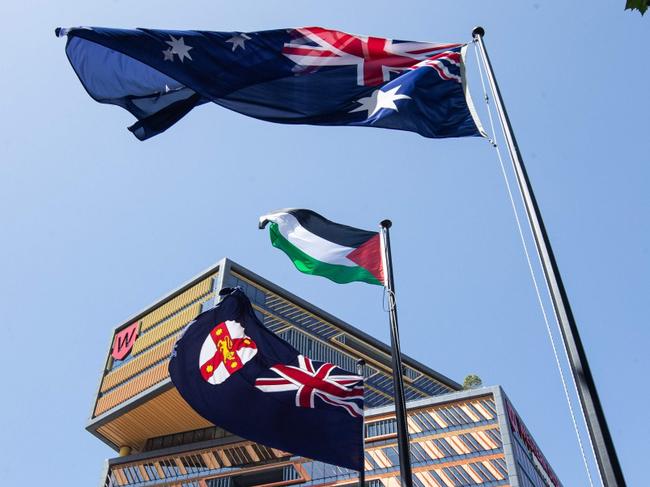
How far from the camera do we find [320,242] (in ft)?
44.0

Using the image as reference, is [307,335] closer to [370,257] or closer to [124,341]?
[124,341]

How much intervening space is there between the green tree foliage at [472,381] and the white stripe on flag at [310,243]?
73778mm

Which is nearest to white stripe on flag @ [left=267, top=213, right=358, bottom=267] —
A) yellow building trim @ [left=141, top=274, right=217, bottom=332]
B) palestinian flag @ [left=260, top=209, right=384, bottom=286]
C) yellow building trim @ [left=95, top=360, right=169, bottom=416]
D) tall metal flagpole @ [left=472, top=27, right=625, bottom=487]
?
palestinian flag @ [left=260, top=209, right=384, bottom=286]

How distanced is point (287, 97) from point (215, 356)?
461cm

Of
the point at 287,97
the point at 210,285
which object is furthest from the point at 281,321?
the point at 287,97

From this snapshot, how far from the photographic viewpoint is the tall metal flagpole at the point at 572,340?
559 cm

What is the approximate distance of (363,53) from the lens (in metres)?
11.0

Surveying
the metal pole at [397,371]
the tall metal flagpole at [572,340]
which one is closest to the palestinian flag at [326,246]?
the metal pole at [397,371]

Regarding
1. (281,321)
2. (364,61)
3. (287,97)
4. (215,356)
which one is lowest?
(215,356)

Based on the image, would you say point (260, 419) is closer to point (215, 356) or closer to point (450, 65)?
point (215, 356)

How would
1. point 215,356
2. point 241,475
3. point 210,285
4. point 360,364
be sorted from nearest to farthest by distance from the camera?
point 215,356 → point 360,364 → point 241,475 → point 210,285

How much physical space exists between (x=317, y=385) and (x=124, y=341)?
63.8 m

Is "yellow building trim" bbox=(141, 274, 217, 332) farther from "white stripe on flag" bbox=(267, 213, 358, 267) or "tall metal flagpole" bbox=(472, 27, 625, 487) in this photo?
"tall metal flagpole" bbox=(472, 27, 625, 487)

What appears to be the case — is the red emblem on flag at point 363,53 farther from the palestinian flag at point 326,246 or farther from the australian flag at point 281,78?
the palestinian flag at point 326,246
